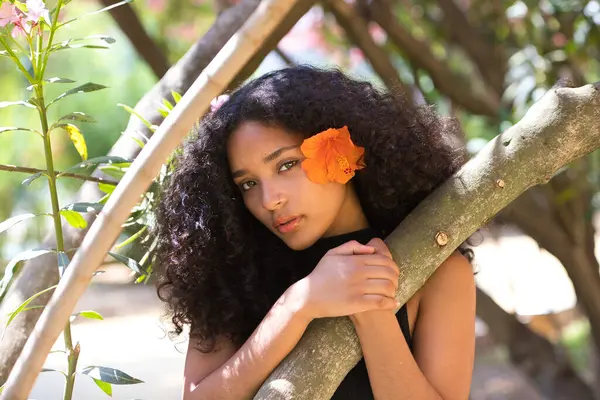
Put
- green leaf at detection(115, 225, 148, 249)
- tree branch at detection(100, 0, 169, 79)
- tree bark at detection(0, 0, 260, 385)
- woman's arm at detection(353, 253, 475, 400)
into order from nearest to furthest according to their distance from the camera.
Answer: woman's arm at detection(353, 253, 475, 400)
green leaf at detection(115, 225, 148, 249)
tree bark at detection(0, 0, 260, 385)
tree branch at detection(100, 0, 169, 79)

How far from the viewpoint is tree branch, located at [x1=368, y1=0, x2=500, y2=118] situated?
3311 mm

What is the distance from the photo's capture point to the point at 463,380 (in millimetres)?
1438

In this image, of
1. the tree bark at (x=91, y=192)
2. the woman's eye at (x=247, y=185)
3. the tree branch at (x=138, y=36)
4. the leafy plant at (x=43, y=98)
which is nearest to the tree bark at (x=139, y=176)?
the leafy plant at (x=43, y=98)

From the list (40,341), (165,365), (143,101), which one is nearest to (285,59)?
(143,101)

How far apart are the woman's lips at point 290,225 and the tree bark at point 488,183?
0.63 ft

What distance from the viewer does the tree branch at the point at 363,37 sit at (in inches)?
122

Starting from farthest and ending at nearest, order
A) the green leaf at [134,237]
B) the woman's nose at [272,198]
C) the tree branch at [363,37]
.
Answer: the tree branch at [363,37] < the green leaf at [134,237] < the woman's nose at [272,198]

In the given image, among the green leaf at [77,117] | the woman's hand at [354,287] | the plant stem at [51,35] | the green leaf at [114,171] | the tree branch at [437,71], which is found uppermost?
the tree branch at [437,71]

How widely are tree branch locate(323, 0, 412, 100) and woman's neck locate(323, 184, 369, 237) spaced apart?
4.95ft

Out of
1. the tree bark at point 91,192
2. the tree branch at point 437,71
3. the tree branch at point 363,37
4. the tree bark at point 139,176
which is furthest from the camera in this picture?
the tree branch at point 437,71

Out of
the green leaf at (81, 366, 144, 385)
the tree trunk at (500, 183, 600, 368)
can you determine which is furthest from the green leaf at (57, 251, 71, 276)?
the tree trunk at (500, 183, 600, 368)

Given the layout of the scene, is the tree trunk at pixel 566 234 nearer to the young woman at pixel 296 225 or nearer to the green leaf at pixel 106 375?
the young woman at pixel 296 225

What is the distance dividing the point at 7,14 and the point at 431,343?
85 centimetres

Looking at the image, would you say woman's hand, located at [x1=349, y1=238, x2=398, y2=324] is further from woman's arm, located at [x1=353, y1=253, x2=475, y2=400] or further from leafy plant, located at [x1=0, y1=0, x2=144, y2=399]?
leafy plant, located at [x1=0, y1=0, x2=144, y2=399]
